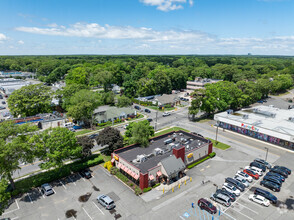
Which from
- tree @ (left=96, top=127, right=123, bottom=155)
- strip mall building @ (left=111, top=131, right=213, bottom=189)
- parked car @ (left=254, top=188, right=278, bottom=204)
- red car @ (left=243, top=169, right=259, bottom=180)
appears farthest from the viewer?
tree @ (left=96, top=127, right=123, bottom=155)

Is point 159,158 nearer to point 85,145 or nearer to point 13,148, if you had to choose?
point 85,145

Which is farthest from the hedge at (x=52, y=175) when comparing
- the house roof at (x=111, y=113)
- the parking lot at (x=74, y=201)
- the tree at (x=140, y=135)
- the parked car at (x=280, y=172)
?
the parked car at (x=280, y=172)

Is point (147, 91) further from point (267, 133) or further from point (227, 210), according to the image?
point (227, 210)

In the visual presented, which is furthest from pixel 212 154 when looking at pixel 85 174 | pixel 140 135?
pixel 85 174

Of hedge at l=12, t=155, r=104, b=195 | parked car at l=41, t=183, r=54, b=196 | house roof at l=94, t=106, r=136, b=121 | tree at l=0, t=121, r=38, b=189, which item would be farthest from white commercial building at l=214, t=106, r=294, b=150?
tree at l=0, t=121, r=38, b=189

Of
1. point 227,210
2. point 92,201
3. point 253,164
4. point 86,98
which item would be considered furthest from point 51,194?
point 253,164

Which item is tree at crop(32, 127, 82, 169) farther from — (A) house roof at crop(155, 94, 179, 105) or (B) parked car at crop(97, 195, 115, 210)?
(A) house roof at crop(155, 94, 179, 105)
